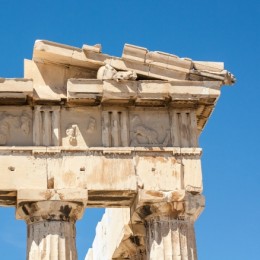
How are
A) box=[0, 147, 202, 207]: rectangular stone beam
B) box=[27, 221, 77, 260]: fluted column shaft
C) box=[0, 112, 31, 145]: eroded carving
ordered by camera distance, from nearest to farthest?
box=[27, 221, 77, 260]: fluted column shaft < box=[0, 147, 202, 207]: rectangular stone beam < box=[0, 112, 31, 145]: eroded carving

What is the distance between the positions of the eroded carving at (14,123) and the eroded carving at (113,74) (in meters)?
1.84

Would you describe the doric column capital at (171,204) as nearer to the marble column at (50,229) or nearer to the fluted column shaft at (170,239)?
the fluted column shaft at (170,239)

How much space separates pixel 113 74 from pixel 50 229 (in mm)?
3636

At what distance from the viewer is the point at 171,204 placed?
21.2m

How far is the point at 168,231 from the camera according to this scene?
21.2 m

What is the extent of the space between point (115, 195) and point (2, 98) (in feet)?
10.4

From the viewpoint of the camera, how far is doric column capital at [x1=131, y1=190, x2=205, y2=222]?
21188 mm

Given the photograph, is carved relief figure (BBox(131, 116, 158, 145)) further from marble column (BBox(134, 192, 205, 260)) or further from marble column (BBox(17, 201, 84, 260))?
marble column (BBox(17, 201, 84, 260))

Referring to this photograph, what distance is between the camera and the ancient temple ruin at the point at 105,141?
826 inches

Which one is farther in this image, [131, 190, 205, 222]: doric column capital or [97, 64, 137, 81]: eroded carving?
[97, 64, 137, 81]: eroded carving

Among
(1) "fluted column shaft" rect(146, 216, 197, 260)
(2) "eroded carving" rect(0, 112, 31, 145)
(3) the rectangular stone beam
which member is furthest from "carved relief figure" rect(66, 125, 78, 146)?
(1) "fluted column shaft" rect(146, 216, 197, 260)

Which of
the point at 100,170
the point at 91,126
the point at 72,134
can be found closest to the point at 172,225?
the point at 100,170

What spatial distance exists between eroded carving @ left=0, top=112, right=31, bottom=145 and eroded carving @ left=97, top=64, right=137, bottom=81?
6.04 ft

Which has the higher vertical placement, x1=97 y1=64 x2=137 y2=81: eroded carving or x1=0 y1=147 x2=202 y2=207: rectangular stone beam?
x1=97 y1=64 x2=137 y2=81: eroded carving
